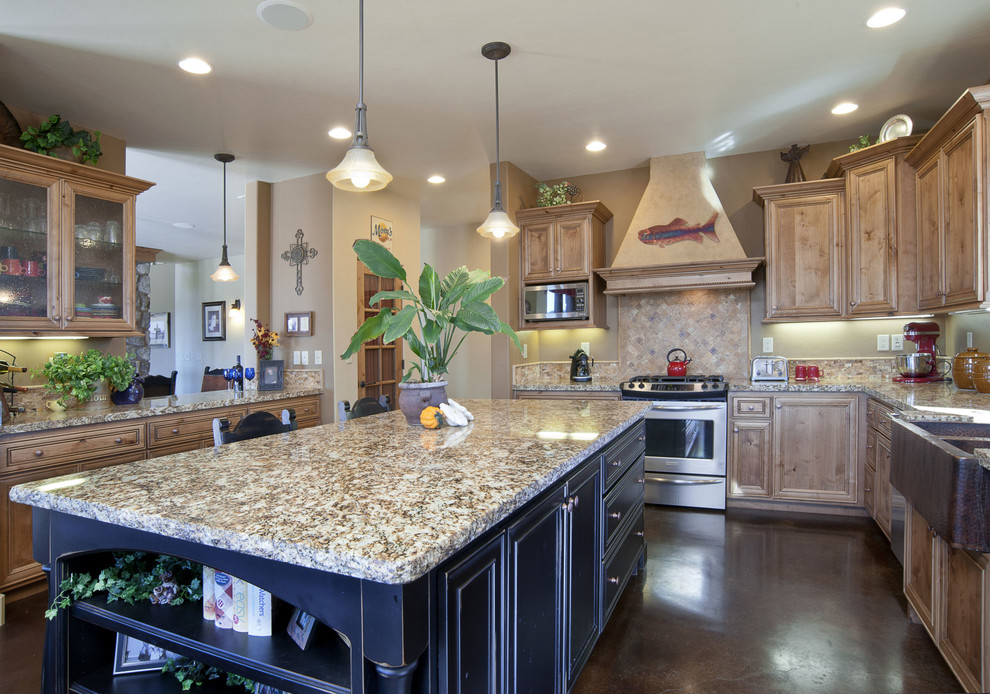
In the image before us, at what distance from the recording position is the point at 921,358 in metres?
3.64

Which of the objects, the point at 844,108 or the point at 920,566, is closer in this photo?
the point at 920,566

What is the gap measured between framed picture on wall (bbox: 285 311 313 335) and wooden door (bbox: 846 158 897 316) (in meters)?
4.23

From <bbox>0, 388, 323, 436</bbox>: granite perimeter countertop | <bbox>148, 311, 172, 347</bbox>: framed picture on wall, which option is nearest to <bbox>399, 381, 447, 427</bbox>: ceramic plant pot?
<bbox>0, 388, 323, 436</bbox>: granite perimeter countertop

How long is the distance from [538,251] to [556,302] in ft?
1.55

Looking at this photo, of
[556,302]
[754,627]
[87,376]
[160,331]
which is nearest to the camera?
[754,627]

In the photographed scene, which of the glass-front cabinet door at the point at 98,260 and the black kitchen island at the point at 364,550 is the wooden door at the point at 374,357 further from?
the black kitchen island at the point at 364,550

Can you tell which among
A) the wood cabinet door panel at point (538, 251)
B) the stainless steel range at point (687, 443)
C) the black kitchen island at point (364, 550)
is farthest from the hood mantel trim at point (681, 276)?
the black kitchen island at point (364, 550)

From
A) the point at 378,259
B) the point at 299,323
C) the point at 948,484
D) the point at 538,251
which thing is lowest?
the point at 948,484

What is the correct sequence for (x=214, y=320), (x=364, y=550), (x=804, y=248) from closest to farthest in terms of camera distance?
(x=364, y=550), (x=804, y=248), (x=214, y=320)

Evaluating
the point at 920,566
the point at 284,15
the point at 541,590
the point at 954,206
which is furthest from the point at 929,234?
the point at 284,15

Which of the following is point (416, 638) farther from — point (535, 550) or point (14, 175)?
point (14, 175)

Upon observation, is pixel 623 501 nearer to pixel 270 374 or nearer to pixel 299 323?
pixel 270 374

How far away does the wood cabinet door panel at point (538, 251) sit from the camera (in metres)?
A: 4.57

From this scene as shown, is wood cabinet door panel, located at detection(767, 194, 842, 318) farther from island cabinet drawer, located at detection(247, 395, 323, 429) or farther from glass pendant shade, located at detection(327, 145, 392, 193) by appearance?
island cabinet drawer, located at detection(247, 395, 323, 429)
